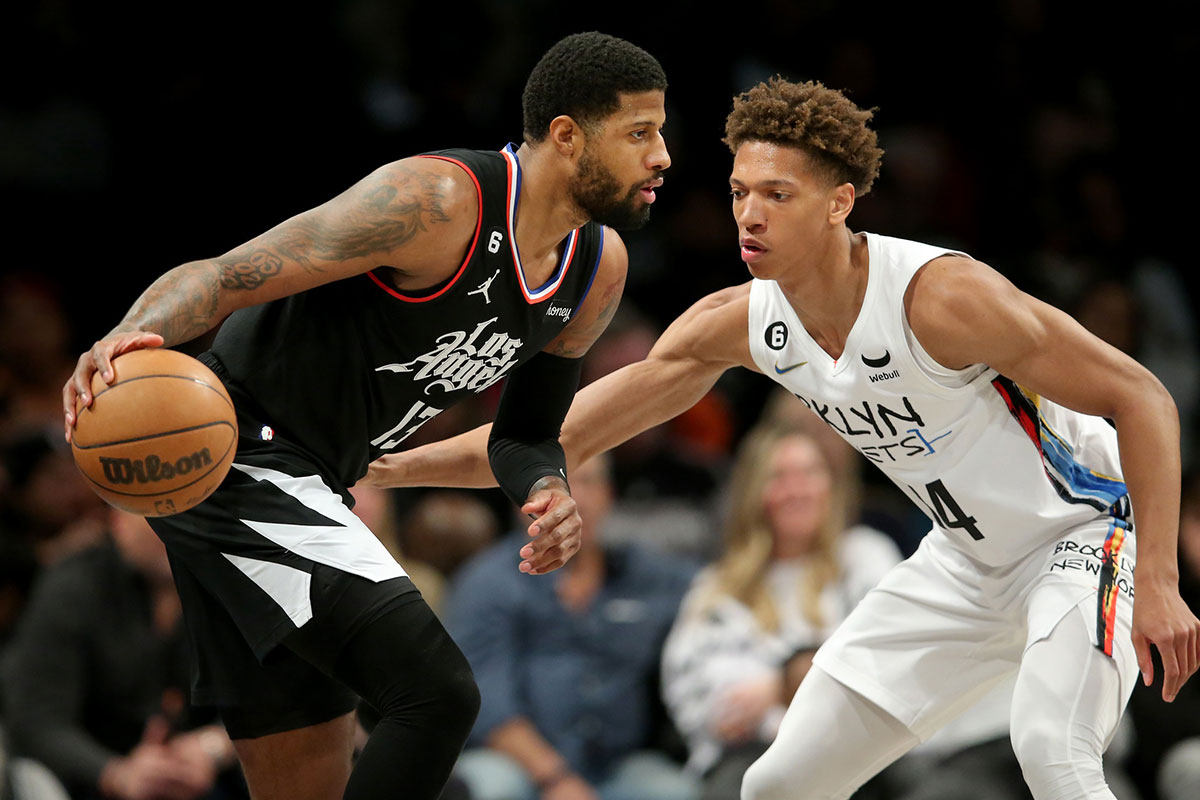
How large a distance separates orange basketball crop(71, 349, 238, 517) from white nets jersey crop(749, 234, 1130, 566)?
172 centimetres

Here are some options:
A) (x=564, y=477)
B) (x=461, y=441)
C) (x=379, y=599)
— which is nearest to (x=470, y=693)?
(x=379, y=599)

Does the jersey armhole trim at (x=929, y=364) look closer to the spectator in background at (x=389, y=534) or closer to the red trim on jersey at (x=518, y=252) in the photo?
the red trim on jersey at (x=518, y=252)

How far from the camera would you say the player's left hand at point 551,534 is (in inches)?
151

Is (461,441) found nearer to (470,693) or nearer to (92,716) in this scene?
(470,693)

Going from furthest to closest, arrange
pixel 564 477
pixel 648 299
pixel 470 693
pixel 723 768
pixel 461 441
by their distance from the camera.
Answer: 1. pixel 648 299
2. pixel 723 768
3. pixel 461 441
4. pixel 564 477
5. pixel 470 693

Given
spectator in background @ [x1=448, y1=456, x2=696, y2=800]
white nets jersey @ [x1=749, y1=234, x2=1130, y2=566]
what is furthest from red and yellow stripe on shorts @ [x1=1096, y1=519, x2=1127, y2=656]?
spectator in background @ [x1=448, y1=456, x2=696, y2=800]

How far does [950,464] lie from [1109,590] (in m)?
0.55

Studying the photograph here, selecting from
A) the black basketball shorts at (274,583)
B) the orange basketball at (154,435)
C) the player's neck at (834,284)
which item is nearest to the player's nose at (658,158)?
the player's neck at (834,284)

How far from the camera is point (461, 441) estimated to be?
472 centimetres

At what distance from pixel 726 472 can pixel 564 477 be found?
3820 millimetres

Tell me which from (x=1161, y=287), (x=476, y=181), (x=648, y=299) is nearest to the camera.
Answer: (x=476, y=181)

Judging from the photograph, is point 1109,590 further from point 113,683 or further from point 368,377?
point 113,683

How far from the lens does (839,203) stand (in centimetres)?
418

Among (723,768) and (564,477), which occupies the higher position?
(564,477)
